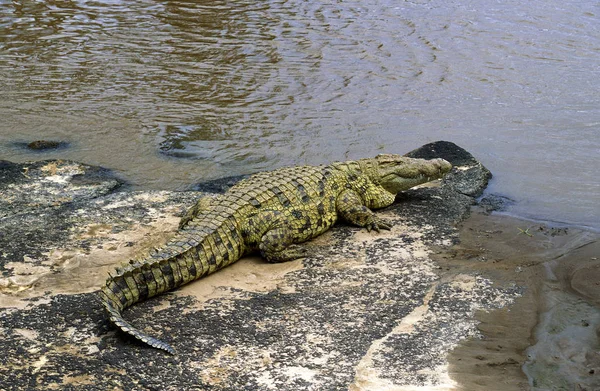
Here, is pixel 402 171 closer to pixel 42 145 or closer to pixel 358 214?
pixel 358 214

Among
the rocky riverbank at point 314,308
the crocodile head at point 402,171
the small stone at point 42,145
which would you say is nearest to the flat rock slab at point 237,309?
the rocky riverbank at point 314,308

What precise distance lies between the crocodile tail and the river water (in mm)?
3067

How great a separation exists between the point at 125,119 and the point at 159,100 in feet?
2.48

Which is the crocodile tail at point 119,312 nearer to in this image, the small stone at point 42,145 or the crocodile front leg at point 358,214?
the crocodile front leg at point 358,214

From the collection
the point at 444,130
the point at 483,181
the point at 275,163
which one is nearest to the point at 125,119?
the point at 275,163

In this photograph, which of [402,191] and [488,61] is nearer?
[402,191]

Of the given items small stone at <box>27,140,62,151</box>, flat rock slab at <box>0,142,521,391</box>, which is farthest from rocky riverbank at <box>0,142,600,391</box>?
small stone at <box>27,140,62,151</box>

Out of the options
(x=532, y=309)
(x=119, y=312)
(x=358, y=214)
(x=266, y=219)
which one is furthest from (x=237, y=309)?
(x=532, y=309)

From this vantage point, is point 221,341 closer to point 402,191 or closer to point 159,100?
point 402,191

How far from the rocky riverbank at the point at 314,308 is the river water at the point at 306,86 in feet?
4.27

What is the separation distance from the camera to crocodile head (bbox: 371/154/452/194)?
6.37m

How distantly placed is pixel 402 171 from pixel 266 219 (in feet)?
5.23

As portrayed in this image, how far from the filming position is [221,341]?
4141mm

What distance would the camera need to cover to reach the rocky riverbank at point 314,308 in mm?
3824
